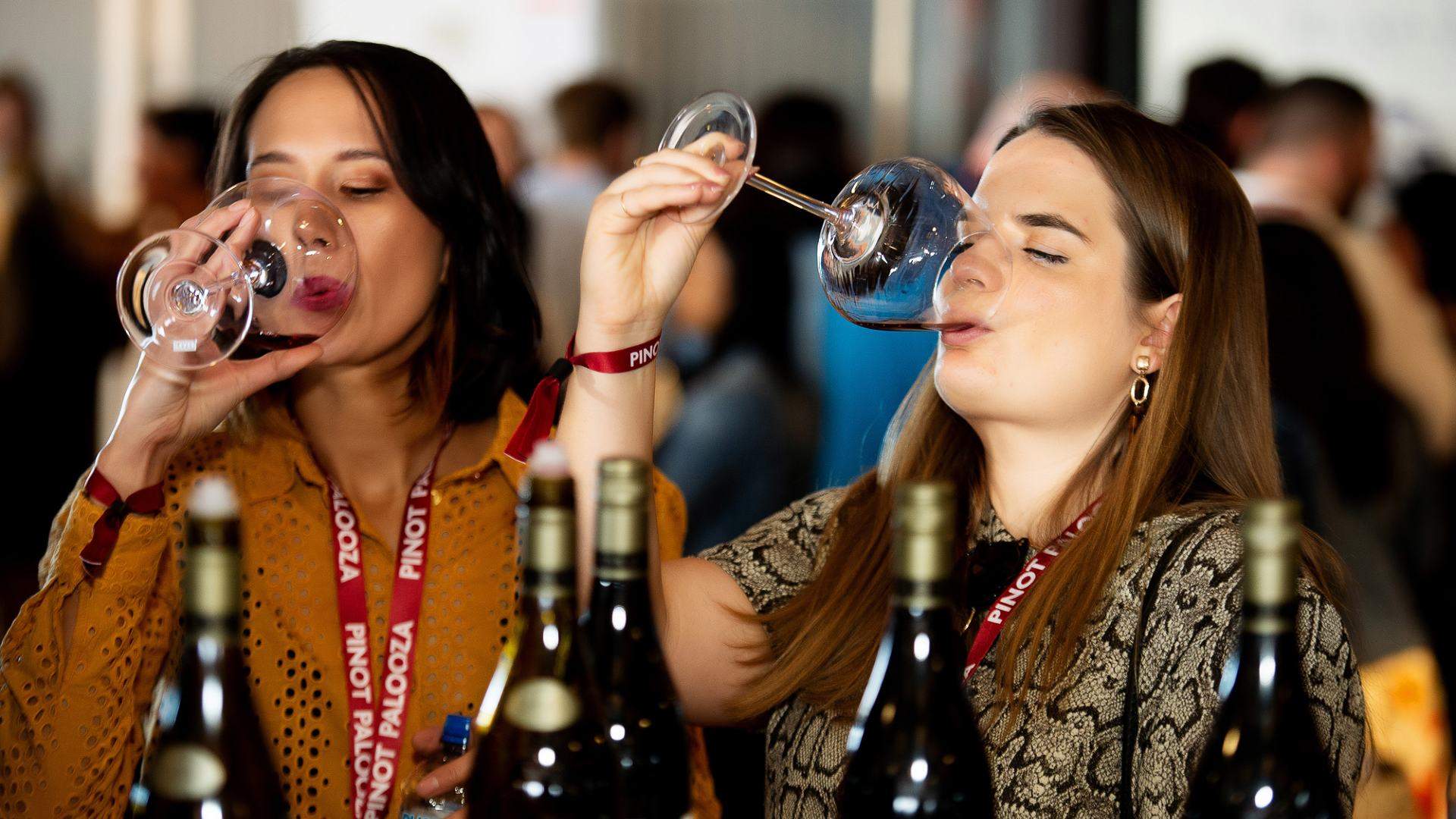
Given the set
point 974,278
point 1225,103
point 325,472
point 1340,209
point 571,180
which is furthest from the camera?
point 571,180

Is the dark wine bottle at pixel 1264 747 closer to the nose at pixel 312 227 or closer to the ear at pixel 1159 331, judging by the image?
the ear at pixel 1159 331

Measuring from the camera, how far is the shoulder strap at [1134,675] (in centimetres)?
137

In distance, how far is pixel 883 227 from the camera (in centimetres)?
142

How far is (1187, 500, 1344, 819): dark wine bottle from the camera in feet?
3.20

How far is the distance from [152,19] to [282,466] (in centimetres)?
575

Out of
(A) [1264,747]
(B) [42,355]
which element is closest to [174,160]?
(B) [42,355]

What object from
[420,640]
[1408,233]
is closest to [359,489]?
[420,640]

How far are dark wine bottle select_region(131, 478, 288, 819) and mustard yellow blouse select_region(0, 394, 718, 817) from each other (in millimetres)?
500

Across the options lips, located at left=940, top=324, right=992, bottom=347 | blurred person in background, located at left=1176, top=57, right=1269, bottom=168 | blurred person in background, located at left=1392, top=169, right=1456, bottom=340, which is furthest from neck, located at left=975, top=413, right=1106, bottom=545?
blurred person in background, located at left=1392, top=169, right=1456, bottom=340

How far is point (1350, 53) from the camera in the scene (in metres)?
5.43

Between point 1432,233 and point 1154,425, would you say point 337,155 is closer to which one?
point 1154,425

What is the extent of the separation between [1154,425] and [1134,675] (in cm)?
29

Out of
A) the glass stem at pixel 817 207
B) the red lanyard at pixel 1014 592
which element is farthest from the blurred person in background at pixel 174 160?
the red lanyard at pixel 1014 592

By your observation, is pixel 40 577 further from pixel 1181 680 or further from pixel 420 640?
pixel 1181 680
